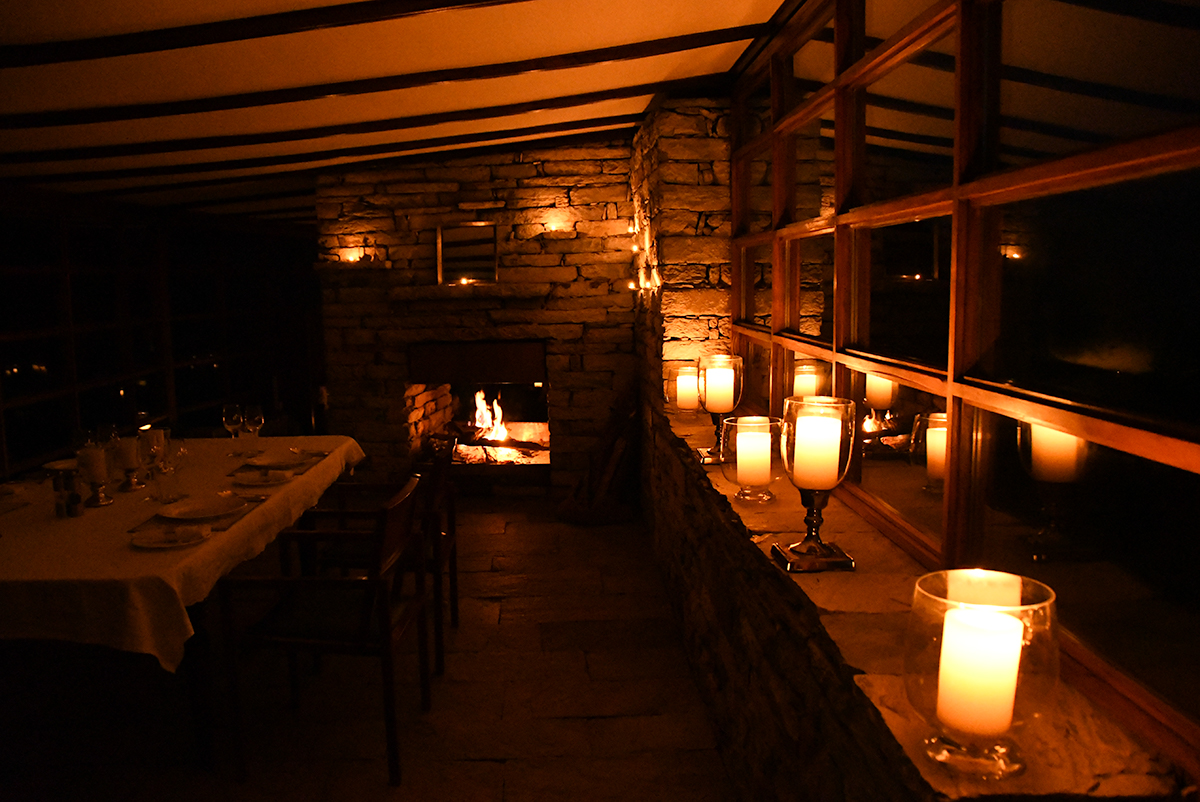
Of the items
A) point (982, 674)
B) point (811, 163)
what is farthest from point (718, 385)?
point (982, 674)

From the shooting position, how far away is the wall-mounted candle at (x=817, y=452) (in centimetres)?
186

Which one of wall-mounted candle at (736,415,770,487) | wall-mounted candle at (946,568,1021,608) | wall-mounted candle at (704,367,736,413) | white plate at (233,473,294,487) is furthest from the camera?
white plate at (233,473,294,487)

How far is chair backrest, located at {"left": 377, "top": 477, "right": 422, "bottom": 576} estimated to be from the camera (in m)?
2.61

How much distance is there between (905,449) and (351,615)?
2015 millimetres

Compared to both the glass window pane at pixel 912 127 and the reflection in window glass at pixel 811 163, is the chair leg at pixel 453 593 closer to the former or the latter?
the reflection in window glass at pixel 811 163

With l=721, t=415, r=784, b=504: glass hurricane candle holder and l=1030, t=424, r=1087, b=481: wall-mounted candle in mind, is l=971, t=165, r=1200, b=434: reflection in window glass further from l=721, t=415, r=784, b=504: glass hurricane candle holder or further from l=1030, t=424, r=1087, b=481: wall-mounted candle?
l=721, t=415, r=784, b=504: glass hurricane candle holder

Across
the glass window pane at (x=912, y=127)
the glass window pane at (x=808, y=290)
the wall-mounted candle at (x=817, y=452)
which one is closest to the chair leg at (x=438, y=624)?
the glass window pane at (x=808, y=290)

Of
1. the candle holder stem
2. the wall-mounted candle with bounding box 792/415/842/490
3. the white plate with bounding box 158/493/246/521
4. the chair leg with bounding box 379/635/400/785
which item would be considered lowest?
the chair leg with bounding box 379/635/400/785

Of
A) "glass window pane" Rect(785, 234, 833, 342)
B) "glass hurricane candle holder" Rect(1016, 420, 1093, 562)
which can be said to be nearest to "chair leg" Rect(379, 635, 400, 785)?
"glass window pane" Rect(785, 234, 833, 342)

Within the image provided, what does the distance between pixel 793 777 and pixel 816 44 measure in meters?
2.45

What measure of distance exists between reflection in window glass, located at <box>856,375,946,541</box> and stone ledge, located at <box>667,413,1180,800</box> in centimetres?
12

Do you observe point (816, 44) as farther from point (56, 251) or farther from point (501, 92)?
point (56, 251)

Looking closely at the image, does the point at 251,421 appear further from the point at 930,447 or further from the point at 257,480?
the point at 930,447

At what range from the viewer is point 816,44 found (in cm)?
283
